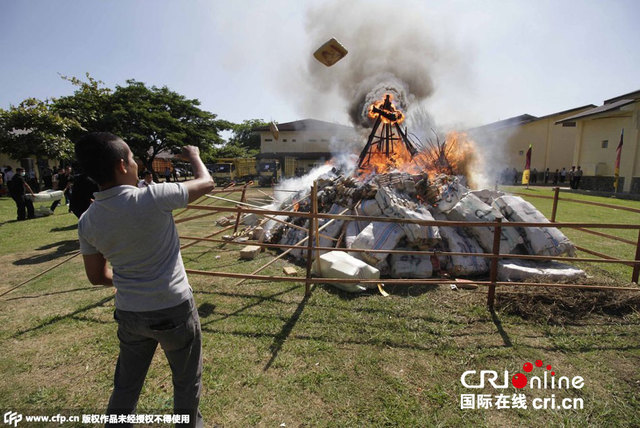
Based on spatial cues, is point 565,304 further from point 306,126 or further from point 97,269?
point 306,126

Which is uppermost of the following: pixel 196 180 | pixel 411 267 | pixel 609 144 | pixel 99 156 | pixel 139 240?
pixel 609 144

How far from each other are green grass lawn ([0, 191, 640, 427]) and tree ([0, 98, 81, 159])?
16755mm

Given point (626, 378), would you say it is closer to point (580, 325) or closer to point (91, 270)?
point (580, 325)

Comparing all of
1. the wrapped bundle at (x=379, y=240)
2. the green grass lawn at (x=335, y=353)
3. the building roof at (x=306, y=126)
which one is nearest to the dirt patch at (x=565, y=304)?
the green grass lawn at (x=335, y=353)

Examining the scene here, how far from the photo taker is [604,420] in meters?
2.47

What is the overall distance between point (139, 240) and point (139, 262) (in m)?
0.14

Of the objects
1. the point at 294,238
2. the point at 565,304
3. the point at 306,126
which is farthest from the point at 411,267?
the point at 306,126

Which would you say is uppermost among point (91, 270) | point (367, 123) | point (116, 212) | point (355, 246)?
point (367, 123)

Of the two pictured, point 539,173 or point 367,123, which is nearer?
point 367,123

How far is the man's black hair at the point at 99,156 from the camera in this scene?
1565 millimetres

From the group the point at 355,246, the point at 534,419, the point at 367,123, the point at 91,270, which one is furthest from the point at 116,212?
the point at 367,123

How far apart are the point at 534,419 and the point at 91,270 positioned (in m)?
3.47

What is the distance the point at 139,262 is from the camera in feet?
5.56

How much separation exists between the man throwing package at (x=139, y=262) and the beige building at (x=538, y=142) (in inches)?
1309
